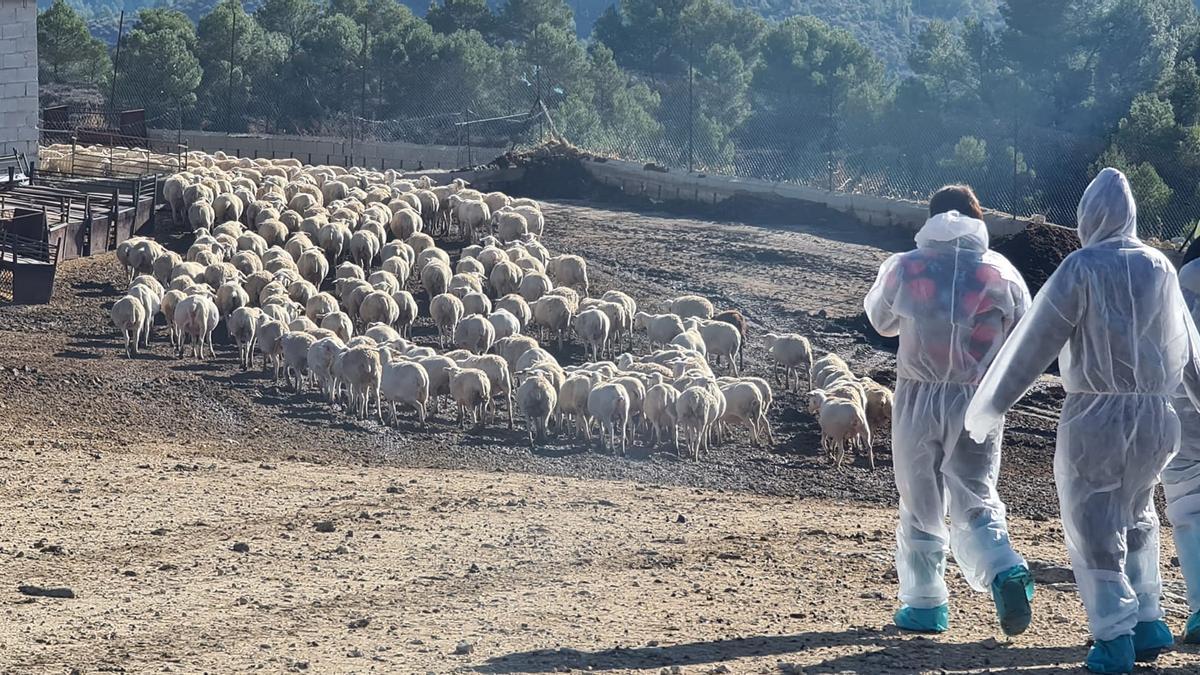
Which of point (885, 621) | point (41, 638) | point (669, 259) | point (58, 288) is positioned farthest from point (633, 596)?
point (669, 259)

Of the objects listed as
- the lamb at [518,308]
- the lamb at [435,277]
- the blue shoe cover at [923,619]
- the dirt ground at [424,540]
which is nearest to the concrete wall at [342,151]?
the lamb at [435,277]

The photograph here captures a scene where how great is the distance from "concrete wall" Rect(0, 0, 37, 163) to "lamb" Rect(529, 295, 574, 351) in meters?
12.9

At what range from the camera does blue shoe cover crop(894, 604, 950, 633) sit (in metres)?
7.85

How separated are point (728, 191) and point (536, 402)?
16439 mm

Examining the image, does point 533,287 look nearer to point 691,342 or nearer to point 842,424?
point 691,342

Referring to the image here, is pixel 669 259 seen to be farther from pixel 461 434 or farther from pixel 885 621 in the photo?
pixel 885 621

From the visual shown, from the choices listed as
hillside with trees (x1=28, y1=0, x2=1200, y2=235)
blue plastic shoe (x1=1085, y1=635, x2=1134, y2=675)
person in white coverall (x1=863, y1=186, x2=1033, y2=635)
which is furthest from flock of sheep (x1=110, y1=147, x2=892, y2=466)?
hillside with trees (x1=28, y1=0, x2=1200, y2=235)

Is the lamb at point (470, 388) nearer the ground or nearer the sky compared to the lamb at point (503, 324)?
nearer the ground

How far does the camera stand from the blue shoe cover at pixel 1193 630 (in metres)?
7.77

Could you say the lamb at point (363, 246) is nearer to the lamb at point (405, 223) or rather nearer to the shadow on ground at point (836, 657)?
the lamb at point (405, 223)

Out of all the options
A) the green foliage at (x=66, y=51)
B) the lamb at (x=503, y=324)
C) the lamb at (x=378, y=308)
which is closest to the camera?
the lamb at (x=503, y=324)

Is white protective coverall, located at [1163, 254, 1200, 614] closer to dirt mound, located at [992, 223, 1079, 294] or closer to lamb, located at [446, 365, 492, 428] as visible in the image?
lamb, located at [446, 365, 492, 428]

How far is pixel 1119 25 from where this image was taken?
53.8 metres

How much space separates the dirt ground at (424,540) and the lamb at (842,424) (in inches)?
8.2
